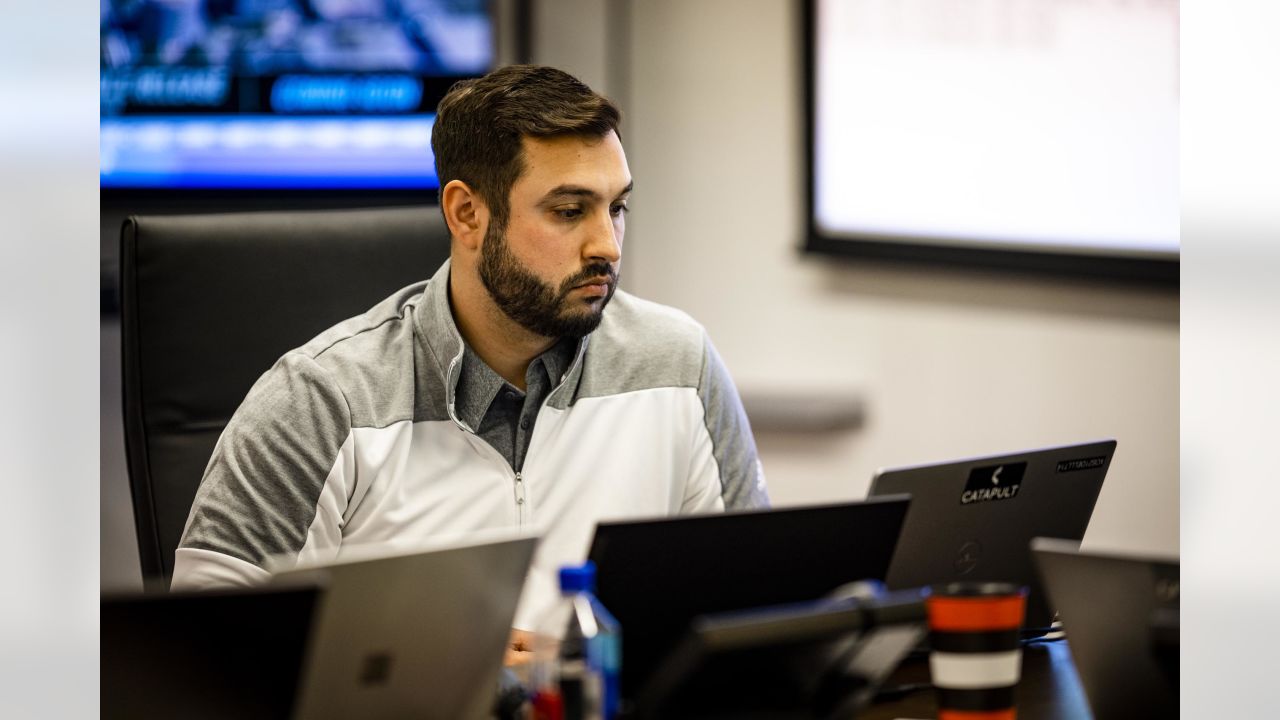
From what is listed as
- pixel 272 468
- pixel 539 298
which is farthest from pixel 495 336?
pixel 272 468

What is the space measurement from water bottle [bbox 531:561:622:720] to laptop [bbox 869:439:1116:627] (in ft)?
1.18

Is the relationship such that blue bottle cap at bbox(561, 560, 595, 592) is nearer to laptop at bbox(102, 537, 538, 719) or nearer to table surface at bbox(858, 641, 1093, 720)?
laptop at bbox(102, 537, 538, 719)

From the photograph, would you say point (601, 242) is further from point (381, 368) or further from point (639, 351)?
point (381, 368)

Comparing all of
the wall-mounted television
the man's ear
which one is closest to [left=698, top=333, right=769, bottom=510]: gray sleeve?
the man's ear

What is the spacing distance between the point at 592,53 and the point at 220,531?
199 cm

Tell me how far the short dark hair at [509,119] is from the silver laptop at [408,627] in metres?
0.77

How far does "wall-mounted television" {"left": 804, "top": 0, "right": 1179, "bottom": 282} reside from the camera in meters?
2.59

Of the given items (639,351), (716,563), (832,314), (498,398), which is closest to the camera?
(716,563)

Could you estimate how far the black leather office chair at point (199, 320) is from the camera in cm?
182

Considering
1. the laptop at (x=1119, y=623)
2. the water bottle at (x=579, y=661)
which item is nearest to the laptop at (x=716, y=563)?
the water bottle at (x=579, y=661)

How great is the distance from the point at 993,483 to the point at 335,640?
70 cm

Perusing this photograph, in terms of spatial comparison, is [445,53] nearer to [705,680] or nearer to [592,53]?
[592,53]

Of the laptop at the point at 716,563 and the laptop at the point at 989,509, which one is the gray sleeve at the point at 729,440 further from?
the laptop at the point at 716,563

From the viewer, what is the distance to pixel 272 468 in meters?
1.65
